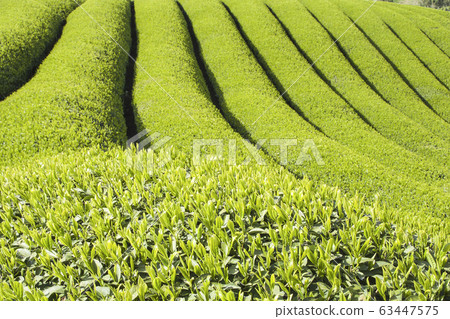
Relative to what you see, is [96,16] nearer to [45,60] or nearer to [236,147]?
[45,60]

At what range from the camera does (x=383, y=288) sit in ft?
9.80

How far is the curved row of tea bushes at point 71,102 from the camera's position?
9500 mm

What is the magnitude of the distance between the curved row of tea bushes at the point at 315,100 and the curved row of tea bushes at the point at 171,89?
6234mm

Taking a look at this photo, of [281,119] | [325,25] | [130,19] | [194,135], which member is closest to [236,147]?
[194,135]

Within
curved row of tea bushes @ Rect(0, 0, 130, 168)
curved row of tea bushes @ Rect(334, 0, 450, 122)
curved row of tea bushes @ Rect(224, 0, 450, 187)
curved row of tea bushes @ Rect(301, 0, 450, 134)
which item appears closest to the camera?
curved row of tea bushes @ Rect(0, 0, 130, 168)

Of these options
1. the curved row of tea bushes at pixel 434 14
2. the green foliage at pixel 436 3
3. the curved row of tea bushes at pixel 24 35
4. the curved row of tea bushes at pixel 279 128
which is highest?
the green foliage at pixel 436 3

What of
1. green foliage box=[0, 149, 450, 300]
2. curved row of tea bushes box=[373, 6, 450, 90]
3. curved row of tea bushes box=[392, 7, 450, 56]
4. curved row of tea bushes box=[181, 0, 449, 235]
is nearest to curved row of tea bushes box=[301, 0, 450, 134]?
curved row of tea bushes box=[373, 6, 450, 90]

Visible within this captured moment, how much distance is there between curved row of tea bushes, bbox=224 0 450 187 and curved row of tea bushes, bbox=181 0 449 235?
194 centimetres

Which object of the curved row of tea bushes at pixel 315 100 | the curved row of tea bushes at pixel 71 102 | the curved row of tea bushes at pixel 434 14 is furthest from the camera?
the curved row of tea bushes at pixel 434 14

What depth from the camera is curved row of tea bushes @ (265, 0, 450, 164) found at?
17.8m

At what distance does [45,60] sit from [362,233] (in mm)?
19201

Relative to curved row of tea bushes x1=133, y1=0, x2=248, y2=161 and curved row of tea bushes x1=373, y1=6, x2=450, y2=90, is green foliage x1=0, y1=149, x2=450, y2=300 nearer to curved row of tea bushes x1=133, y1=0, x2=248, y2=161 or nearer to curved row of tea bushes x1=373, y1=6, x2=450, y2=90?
curved row of tea bushes x1=133, y1=0, x2=248, y2=161

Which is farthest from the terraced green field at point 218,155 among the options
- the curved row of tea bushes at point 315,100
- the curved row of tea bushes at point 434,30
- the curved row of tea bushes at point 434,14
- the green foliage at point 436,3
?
the green foliage at point 436,3

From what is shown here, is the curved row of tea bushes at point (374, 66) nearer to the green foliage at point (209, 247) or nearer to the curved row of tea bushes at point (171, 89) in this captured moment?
the curved row of tea bushes at point (171, 89)
